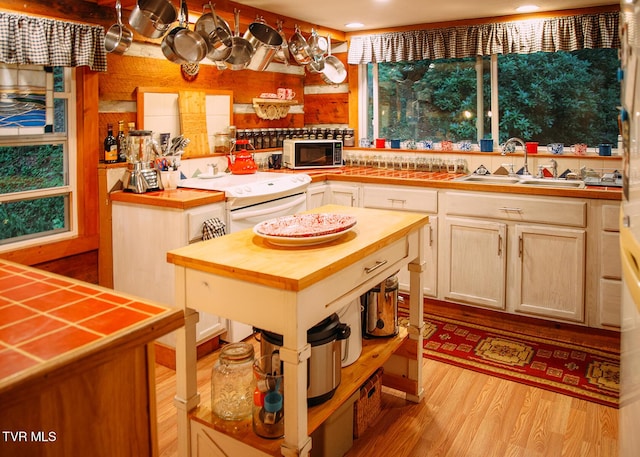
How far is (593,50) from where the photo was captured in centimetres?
396

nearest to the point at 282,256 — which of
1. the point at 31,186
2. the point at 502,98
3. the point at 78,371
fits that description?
the point at 78,371

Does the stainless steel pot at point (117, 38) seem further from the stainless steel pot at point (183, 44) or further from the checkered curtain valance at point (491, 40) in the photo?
the checkered curtain valance at point (491, 40)

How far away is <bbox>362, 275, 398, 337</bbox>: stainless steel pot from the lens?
104 inches

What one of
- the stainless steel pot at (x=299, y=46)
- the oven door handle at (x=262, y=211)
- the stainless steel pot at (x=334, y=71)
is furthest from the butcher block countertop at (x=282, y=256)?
the stainless steel pot at (x=334, y=71)

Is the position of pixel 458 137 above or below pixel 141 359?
above

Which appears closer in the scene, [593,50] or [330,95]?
[593,50]

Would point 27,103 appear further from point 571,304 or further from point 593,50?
point 593,50

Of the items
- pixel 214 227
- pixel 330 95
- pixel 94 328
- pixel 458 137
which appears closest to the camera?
pixel 94 328

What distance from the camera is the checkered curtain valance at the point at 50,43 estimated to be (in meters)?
2.71

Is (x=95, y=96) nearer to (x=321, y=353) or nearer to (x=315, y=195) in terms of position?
(x=315, y=195)

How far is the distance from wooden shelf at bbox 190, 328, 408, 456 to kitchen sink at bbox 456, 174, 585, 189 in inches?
68.9

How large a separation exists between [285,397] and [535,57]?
353 cm

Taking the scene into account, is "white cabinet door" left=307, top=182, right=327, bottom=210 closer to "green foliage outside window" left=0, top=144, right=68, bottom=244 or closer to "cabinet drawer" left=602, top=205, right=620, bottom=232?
"green foliage outside window" left=0, top=144, right=68, bottom=244

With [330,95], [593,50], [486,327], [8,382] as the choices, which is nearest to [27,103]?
[8,382]
